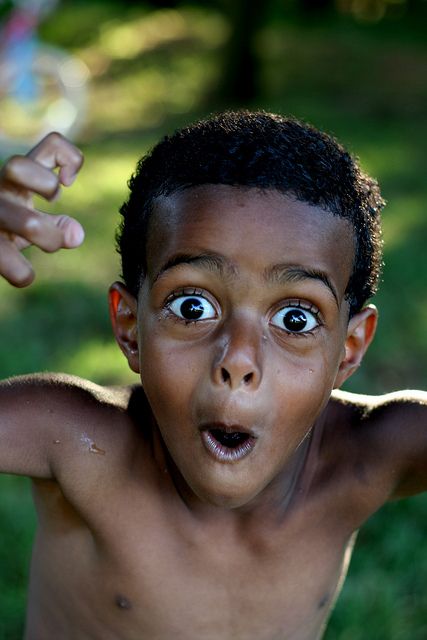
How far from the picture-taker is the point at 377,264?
7.17 feet

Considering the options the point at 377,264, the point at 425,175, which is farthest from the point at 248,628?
the point at 425,175

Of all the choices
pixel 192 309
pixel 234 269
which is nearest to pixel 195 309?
pixel 192 309

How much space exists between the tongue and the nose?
12 centimetres

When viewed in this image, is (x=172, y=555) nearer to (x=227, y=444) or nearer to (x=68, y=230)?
(x=227, y=444)

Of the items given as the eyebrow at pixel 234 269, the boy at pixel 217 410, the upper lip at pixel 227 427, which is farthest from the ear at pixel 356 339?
the upper lip at pixel 227 427

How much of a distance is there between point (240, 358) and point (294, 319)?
16 cm

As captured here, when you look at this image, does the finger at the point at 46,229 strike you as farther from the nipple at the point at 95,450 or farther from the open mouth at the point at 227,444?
the nipple at the point at 95,450

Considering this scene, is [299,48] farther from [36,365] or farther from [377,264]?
[377,264]

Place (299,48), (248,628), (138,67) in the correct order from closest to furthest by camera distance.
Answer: (248,628), (138,67), (299,48)

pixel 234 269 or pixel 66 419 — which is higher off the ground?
pixel 234 269

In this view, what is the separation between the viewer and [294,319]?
6.27 feet

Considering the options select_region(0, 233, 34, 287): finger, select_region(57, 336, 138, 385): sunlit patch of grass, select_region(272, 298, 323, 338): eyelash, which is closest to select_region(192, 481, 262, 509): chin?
select_region(272, 298, 323, 338): eyelash

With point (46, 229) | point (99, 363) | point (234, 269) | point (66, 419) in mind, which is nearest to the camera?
point (46, 229)

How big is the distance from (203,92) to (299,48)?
3.00m
